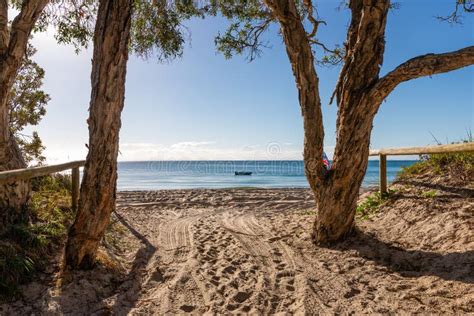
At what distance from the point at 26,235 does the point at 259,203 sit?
22.6 ft

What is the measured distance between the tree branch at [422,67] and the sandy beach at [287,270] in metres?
2.02

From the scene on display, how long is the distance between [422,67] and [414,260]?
2.35 meters

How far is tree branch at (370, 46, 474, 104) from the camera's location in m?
3.88

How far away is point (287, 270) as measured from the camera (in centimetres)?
411

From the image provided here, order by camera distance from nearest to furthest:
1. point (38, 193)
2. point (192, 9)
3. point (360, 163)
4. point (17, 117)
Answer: point (360, 163) → point (38, 193) → point (192, 9) → point (17, 117)

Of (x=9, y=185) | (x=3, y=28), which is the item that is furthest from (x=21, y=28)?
(x=9, y=185)

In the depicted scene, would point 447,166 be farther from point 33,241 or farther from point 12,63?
point 12,63

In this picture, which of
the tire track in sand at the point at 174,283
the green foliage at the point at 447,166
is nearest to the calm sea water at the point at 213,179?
the green foliage at the point at 447,166

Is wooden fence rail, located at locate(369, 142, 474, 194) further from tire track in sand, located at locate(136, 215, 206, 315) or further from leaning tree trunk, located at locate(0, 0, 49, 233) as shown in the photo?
leaning tree trunk, located at locate(0, 0, 49, 233)

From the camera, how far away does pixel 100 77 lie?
3.66m

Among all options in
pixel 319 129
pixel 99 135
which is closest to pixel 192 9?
pixel 319 129

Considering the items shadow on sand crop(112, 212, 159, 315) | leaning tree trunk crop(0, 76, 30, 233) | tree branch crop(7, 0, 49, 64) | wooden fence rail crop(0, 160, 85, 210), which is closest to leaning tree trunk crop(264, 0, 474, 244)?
shadow on sand crop(112, 212, 159, 315)

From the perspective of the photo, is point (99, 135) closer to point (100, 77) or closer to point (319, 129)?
point (100, 77)

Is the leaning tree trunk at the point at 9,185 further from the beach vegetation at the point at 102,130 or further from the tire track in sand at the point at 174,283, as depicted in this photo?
the tire track in sand at the point at 174,283
